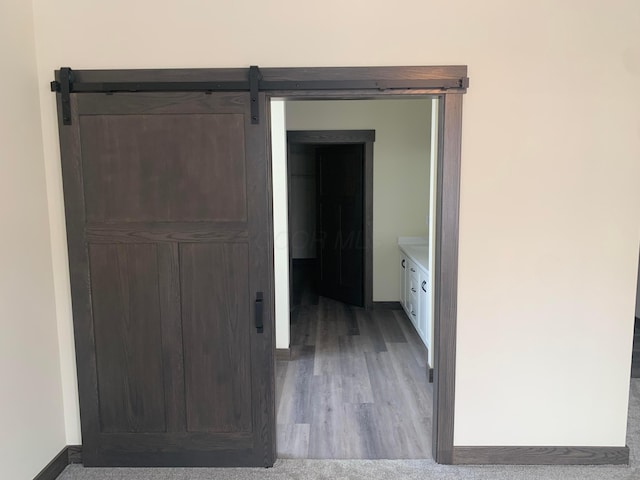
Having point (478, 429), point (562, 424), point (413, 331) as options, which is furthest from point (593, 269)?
point (413, 331)

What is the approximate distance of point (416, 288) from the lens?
15.3 ft

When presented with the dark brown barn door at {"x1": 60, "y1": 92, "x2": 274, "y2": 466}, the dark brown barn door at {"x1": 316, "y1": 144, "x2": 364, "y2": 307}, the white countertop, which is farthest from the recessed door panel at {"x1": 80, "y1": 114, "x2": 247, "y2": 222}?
the dark brown barn door at {"x1": 316, "y1": 144, "x2": 364, "y2": 307}

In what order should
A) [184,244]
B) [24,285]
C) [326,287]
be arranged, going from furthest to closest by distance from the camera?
1. [326,287]
2. [184,244]
3. [24,285]

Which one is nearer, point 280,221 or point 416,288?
point 280,221

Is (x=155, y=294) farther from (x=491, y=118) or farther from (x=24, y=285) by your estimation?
(x=491, y=118)

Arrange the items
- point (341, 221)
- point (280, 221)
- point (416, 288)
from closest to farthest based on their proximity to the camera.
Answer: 1. point (280, 221)
2. point (416, 288)
3. point (341, 221)

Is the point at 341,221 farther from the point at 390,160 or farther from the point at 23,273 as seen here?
the point at 23,273

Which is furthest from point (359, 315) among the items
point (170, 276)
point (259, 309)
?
point (170, 276)

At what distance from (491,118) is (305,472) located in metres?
2.14

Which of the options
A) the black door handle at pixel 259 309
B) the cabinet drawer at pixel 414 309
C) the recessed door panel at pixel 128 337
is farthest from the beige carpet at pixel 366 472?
the cabinet drawer at pixel 414 309

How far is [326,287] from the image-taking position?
20.9ft

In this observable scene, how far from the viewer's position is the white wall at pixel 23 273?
2084mm

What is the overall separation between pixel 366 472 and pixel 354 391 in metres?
1.03

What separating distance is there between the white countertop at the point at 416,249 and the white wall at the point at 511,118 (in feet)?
5.51
